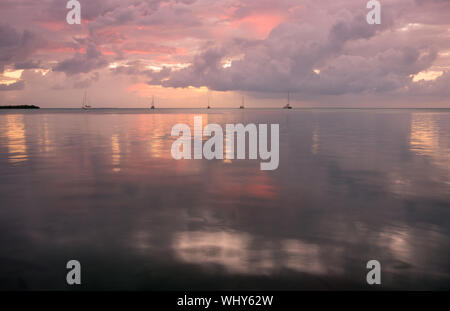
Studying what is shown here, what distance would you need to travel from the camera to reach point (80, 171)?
20.5 m

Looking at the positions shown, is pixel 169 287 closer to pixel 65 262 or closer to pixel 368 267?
pixel 65 262

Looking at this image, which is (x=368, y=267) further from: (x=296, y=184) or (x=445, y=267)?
(x=296, y=184)

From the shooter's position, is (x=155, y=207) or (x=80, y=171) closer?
(x=155, y=207)

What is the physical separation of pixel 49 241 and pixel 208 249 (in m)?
4.57

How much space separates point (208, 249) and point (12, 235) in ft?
19.5

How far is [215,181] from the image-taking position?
58.5 feet
